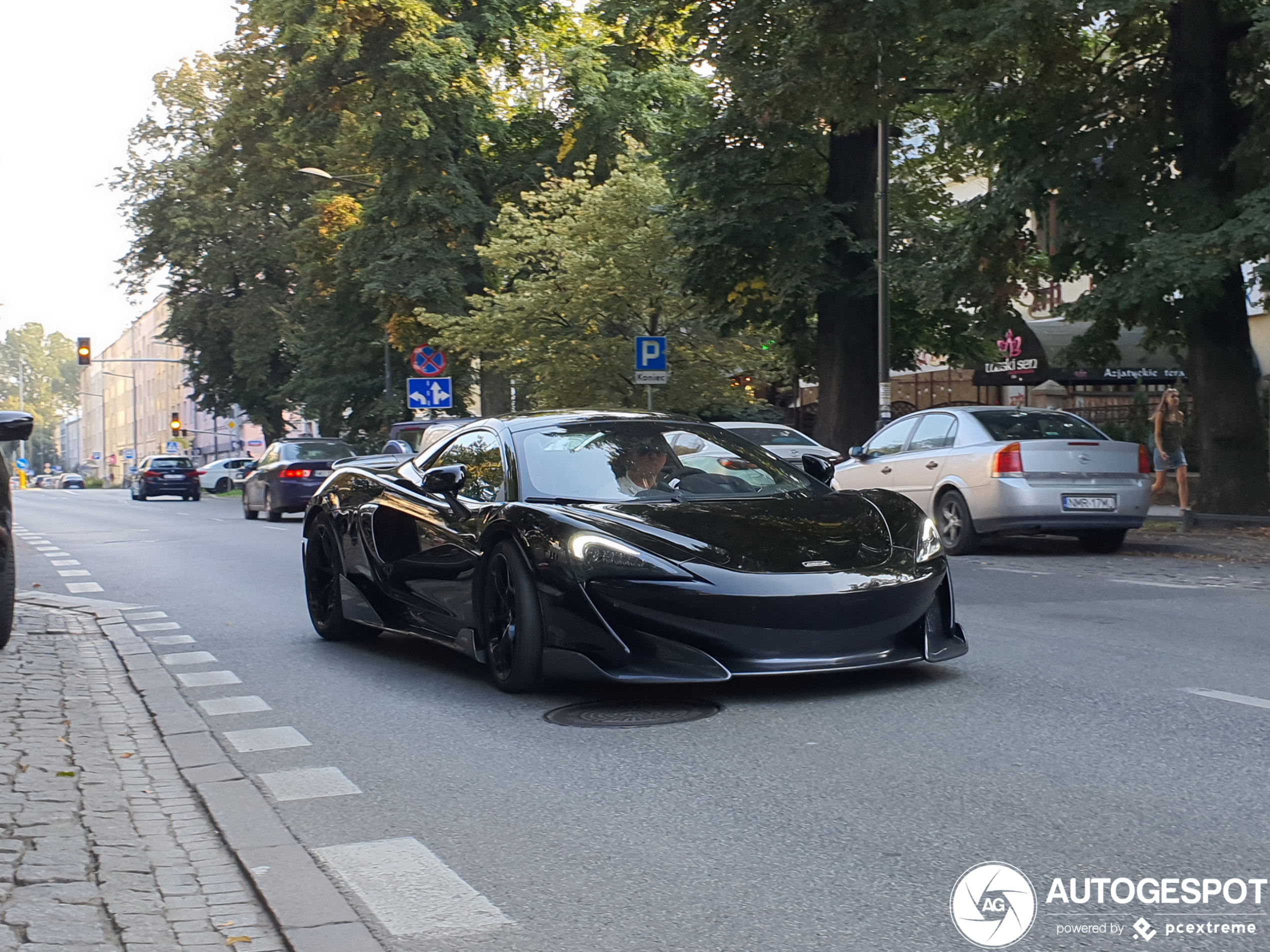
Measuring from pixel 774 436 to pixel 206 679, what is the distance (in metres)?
19.1

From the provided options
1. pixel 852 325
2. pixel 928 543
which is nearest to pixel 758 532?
pixel 928 543

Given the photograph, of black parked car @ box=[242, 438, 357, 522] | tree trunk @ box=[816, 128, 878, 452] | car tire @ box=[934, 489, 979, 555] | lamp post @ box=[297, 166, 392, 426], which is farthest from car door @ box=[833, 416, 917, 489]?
lamp post @ box=[297, 166, 392, 426]

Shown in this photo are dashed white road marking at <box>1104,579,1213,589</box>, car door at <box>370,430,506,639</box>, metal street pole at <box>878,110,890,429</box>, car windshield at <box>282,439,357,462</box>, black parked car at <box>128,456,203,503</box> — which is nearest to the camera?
car door at <box>370,430,506,639</box>

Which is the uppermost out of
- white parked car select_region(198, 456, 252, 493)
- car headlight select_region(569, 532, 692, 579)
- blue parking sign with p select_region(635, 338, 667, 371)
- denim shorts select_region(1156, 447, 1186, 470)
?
blue parking sign with p select_region(635, 338, 667, 371)

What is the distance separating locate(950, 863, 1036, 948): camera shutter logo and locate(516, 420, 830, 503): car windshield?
11.7ft

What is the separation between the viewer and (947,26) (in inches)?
691

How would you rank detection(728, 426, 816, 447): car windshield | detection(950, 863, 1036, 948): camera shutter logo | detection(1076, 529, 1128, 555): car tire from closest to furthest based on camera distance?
detection(950, 863, 1036, 948): camera shutter logo < detection(1076, 529, 1128, 555): car tire < detection(728, 426, 816, 447): car windshield

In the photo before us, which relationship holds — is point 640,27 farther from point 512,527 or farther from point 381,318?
point 512,527

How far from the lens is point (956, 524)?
16766mm

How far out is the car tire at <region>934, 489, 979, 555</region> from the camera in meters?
16.5

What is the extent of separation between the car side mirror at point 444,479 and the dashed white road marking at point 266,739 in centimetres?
145

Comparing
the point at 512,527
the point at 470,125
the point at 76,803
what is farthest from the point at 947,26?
the point at 470,125

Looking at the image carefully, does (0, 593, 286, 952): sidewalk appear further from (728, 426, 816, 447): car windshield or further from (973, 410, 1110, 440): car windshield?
(728, 426, 816, 447): car windshield

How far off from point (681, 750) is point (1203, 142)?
49.8 ft
